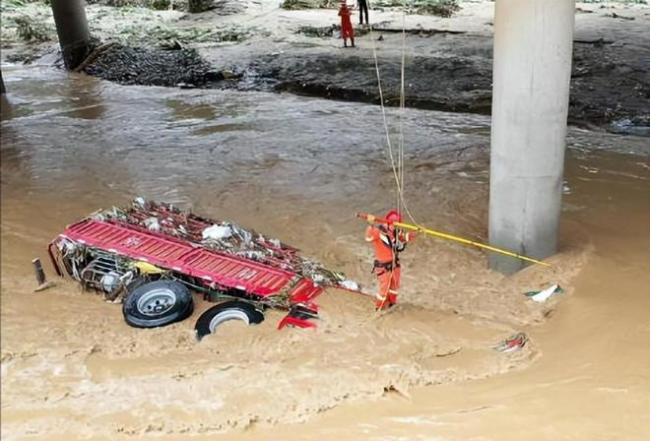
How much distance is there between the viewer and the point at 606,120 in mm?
14680

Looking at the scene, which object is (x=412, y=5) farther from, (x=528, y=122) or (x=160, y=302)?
(x=160, y=302)

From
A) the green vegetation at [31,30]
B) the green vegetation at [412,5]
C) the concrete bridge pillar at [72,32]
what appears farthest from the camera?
the green vegetation at [412,5]

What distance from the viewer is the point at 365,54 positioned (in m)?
20.7

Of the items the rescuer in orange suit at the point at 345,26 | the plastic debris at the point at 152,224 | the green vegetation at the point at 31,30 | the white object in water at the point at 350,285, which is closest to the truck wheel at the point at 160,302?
the plastic debris at the point at 152,224

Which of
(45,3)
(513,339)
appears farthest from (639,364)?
(45,3)

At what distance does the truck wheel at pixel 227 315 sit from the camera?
6.02 meters

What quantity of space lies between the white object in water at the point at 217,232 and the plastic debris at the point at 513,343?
9.96 feet

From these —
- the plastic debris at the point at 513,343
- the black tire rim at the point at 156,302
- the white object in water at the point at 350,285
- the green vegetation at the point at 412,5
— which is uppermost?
the green vegetation at the point at 412,5

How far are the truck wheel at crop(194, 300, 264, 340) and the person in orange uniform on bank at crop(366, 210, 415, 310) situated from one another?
1.18m

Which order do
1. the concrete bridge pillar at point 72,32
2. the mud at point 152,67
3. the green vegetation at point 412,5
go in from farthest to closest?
the green vegetation at point 412,5
the concrete bridge pillar at point 72,32
the mud at point 152,67

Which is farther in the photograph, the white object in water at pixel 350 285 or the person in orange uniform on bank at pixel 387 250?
the white object in water at pixel 350 285

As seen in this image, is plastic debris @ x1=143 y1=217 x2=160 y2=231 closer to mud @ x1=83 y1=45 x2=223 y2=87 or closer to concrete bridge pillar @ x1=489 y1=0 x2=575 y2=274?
concrete bridge pillar @ x1=489 y1=0 x2=575 y2=274

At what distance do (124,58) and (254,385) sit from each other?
19.4 metres

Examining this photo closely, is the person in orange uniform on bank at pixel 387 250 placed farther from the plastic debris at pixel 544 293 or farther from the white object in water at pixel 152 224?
the white object in water at pixel 152 224
